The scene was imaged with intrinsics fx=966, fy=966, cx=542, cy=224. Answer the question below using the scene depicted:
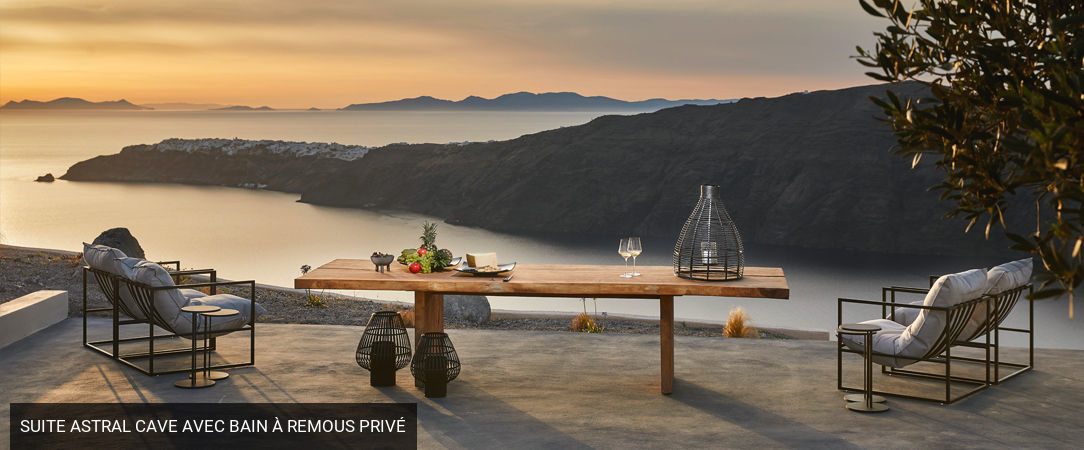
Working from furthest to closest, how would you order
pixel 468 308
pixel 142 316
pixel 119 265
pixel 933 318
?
1. pixel 468 308
2. pixel 142 316
3. pixel 119 265
4. pixel 933 318

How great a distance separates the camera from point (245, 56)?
21562mm

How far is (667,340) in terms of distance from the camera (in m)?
5.30

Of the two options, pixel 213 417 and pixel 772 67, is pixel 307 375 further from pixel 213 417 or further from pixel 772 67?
pixel 772 67

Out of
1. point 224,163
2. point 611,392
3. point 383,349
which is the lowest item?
point 611,392

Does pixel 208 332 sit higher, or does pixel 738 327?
pixel 208 332

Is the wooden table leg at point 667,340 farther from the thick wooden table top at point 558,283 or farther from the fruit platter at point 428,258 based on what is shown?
the fruit platter at point 428,258

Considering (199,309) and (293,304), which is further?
(293,304)

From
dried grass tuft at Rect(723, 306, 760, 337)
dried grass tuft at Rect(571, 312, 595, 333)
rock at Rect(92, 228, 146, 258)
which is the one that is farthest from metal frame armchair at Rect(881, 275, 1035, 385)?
rock at Rect(92, 228, 146, 258)

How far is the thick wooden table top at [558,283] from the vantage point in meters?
4.94

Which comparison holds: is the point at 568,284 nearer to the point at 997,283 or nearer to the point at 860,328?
the point at 860,328

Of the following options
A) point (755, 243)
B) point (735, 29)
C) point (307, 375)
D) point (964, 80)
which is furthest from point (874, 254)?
point (964, 80)

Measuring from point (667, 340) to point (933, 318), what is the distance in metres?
1.37

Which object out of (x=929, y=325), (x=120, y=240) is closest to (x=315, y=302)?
(x=120, y=240)

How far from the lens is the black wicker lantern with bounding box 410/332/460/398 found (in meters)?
5.25
